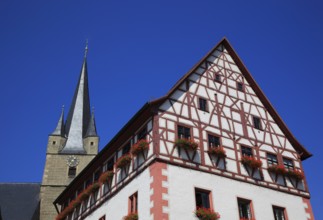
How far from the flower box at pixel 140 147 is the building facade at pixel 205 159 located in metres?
0.05

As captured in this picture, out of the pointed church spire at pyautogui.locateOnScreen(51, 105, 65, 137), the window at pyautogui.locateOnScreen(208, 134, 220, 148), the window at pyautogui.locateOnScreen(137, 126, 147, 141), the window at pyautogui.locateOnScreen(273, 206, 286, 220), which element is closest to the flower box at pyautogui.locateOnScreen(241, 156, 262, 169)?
the window at pyautogui.locateOnScreen(208, 134, 220, 148)

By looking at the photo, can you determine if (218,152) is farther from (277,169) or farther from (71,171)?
(71,171)

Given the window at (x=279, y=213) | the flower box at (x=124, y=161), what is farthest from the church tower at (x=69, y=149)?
the window at (x=279, y=213)

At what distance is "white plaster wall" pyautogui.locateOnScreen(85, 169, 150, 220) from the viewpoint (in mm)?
17391

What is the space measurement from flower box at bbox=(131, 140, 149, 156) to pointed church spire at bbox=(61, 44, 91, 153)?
2360cm

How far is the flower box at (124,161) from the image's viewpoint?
1972 cm

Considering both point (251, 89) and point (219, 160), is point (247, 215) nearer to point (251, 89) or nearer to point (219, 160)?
point (219, 160)

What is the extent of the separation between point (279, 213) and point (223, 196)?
11.5 ft

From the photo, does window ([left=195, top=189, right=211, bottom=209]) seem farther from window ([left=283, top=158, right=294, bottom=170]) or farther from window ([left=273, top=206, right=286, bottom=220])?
window ([left=283, top=158, right=294, bottom=170])

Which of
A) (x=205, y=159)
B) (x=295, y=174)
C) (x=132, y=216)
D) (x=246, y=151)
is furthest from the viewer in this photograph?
→ (x=295, y=174)

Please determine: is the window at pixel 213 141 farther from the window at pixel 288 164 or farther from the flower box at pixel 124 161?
the window at pixel 288 164

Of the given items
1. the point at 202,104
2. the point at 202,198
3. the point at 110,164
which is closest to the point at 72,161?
the point at 110,164

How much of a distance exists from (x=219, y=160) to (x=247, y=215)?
2.69 metres

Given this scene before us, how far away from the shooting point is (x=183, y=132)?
1923 centimetres
